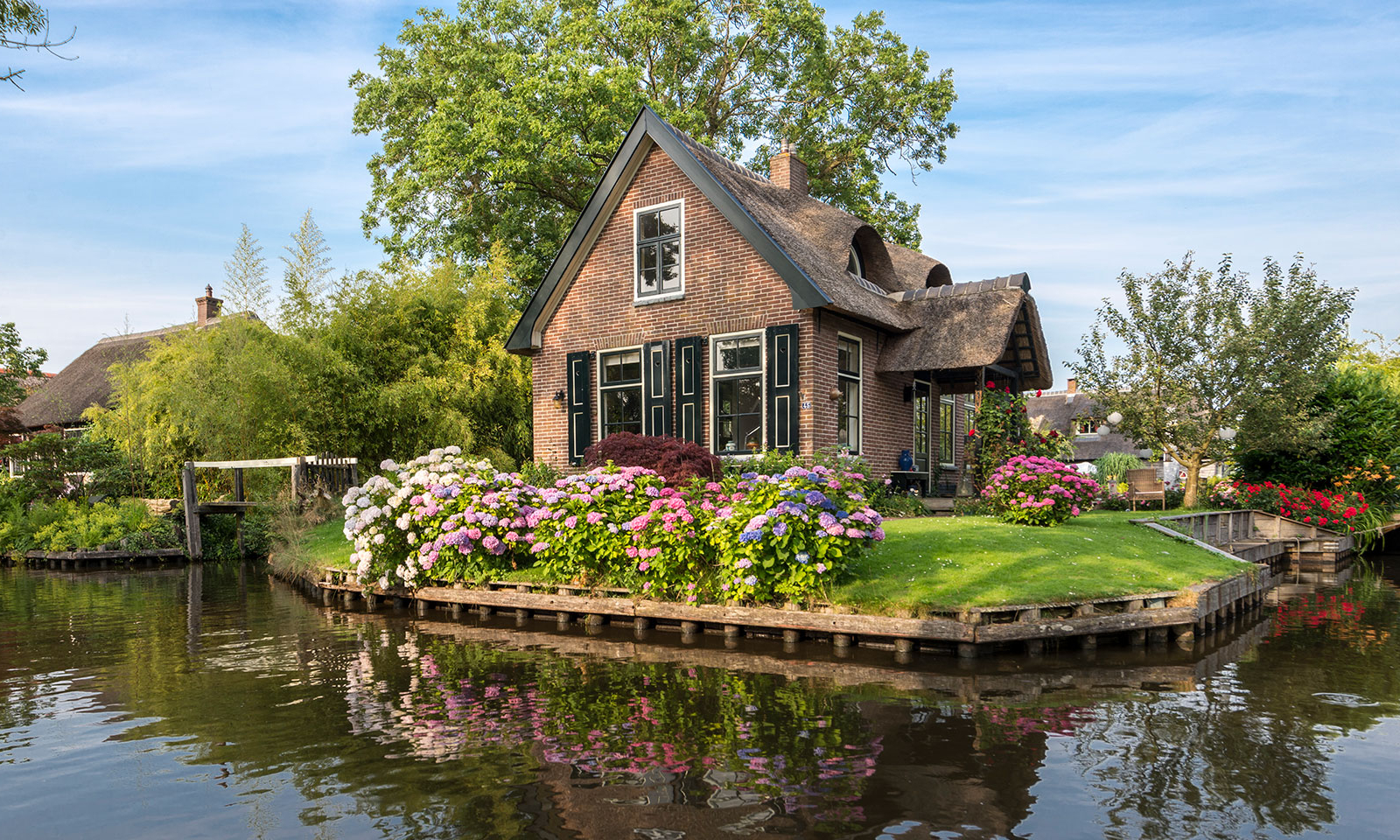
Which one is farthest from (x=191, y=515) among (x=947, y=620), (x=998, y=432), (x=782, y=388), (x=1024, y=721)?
(x=1024, y=721)

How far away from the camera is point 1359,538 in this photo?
67.0 ft

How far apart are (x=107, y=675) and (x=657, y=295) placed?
34.3ft

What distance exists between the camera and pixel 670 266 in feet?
54.6

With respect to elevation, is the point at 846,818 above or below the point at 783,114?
below

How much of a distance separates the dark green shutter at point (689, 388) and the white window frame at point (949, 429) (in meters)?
5.64

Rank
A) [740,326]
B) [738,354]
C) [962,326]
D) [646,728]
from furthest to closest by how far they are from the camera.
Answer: [962,326], [738,354], [740,326], [646,728]

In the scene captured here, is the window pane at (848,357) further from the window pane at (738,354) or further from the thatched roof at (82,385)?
the thatched roof at (82,385)

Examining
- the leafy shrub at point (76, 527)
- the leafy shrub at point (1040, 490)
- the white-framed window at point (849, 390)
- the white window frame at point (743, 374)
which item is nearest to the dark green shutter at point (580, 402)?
the white window frame at point (743, 374)

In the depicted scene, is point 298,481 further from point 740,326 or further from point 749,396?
point 740,326

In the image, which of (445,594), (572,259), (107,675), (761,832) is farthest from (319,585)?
(761,832)

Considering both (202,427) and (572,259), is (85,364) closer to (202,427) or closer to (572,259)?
(202,427)

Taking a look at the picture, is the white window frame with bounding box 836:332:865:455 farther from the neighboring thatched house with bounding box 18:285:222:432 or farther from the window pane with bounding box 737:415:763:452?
the neighboring thatched house with bounding box 18:285:222:432

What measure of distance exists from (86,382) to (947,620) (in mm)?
39029

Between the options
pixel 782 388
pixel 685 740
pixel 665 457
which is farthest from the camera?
pixel 782 388
